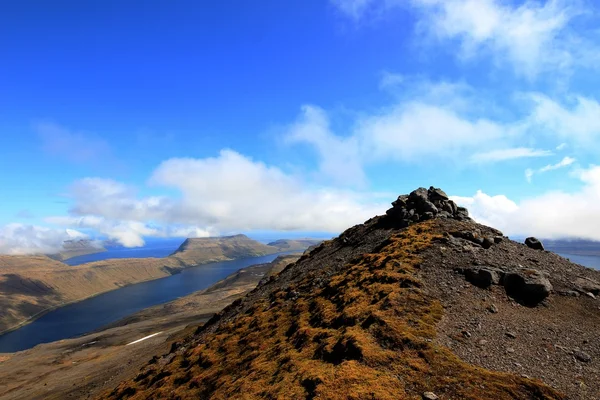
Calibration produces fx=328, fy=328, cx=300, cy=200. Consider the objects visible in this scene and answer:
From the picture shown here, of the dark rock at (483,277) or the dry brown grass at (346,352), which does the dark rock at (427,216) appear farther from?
the dark rock at (483,277)

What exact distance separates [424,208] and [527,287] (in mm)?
26424

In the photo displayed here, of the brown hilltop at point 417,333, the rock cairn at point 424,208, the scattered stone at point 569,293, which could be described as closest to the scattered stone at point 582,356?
the brown hilltop at point 417,333

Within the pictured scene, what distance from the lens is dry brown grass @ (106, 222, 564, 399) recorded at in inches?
784

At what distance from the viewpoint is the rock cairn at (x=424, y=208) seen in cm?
5656

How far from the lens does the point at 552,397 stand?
62.2 ft

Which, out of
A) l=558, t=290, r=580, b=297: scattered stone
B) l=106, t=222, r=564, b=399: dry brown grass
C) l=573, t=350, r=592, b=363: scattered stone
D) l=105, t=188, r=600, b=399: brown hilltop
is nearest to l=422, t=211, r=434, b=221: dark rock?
l=105, t=188, r=600, b=399: brown hilltop

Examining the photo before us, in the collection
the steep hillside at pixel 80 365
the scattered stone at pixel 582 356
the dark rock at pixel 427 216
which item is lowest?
the steep hillside at pixel 80 365

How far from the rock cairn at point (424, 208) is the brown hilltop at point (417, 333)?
501 centimetres

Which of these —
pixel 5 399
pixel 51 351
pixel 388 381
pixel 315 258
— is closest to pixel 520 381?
pixel 388 381

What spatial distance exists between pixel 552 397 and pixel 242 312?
4284 centimetres

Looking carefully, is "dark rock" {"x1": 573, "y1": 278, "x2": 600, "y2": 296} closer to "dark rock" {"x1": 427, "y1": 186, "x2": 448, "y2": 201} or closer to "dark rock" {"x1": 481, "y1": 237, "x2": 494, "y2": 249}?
"dark rock" {"x1": 481, "y1": 237, "x2": 494, "y2": 249}

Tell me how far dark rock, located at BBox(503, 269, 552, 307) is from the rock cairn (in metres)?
22.0

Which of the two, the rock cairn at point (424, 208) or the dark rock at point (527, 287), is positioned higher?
the rock cairn at point (424, 208)

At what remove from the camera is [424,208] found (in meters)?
57.8
